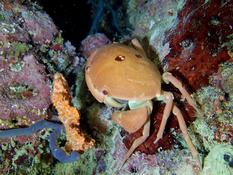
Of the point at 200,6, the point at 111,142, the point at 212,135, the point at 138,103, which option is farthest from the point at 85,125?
the point at 200,6

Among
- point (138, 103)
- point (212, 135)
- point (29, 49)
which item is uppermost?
point (212, 135)

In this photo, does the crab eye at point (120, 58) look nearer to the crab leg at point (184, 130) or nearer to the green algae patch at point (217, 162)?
the crab leg at point (184, 130)

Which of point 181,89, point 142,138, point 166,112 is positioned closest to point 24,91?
point 142,138

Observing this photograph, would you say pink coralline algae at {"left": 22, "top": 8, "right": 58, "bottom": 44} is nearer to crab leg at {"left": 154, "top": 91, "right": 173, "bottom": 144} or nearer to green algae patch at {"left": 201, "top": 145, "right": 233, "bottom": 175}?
crab leg at {"left": 154, "top": 91, "right": 173, "bottom": 144}

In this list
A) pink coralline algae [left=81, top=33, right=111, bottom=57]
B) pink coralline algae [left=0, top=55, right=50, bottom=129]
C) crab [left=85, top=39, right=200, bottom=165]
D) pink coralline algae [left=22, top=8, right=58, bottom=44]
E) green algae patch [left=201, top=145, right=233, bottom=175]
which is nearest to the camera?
green algae patch [left=201, top=145, right=233, bottom=175]

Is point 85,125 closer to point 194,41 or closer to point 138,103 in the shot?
point 138,103

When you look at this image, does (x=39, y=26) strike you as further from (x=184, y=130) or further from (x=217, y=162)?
(x=217, y=162)

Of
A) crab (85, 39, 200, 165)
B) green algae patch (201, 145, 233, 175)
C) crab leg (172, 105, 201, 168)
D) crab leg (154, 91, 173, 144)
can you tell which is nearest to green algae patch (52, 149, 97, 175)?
crab (85, 39, 200, 165)
